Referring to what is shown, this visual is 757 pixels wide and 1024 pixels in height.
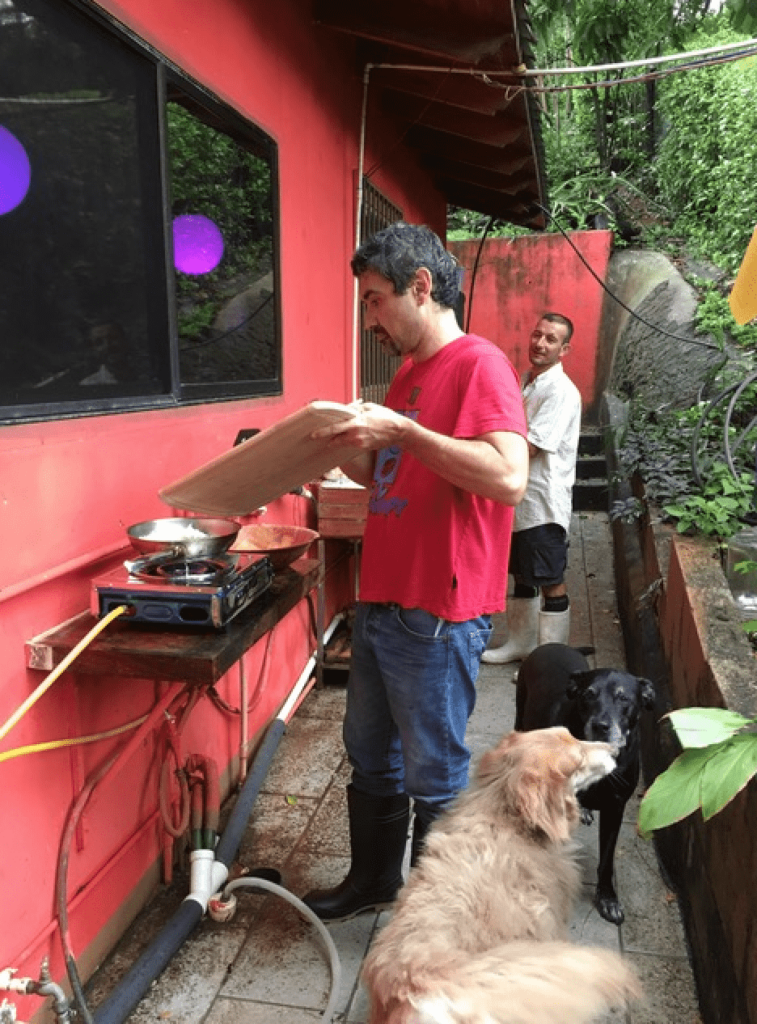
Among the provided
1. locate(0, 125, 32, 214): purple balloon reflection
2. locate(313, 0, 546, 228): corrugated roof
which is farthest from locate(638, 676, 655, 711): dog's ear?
locate(313, 0, 546, 228): corrugated roof

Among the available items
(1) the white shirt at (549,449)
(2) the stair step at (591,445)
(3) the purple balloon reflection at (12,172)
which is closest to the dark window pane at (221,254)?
(3) the purple balloon reflection at (12,172)

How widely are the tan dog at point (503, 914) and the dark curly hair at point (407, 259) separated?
4.81 feet

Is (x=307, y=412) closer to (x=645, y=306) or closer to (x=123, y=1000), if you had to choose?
(x=123, y=1000)

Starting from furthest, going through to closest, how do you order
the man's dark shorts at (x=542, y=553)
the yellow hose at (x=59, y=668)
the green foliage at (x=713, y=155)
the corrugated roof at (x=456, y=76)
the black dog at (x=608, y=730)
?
the green foliage at (x=713, y=155) → the man's dark shorts at (x=542, y=553) → the corrugated roof at (x=456, y=76) → the black dog at (x=608, y=730) → the yellow hose at (x=59, y=668)

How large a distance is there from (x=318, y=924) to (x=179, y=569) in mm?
1423

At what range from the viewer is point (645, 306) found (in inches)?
440

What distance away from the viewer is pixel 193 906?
2.86 metres

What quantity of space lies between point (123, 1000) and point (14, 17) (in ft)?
9.69

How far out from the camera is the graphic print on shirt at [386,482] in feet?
8.21

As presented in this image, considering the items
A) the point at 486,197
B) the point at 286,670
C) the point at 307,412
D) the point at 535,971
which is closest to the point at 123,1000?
the point at 535,971

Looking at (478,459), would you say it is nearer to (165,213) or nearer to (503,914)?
(503,914)

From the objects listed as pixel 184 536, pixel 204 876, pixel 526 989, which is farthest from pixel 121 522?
pixel 526 989

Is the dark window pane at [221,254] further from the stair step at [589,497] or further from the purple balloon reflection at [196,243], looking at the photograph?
the stair step at [589,497]

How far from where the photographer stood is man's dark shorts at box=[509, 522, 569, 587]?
5.38 m
